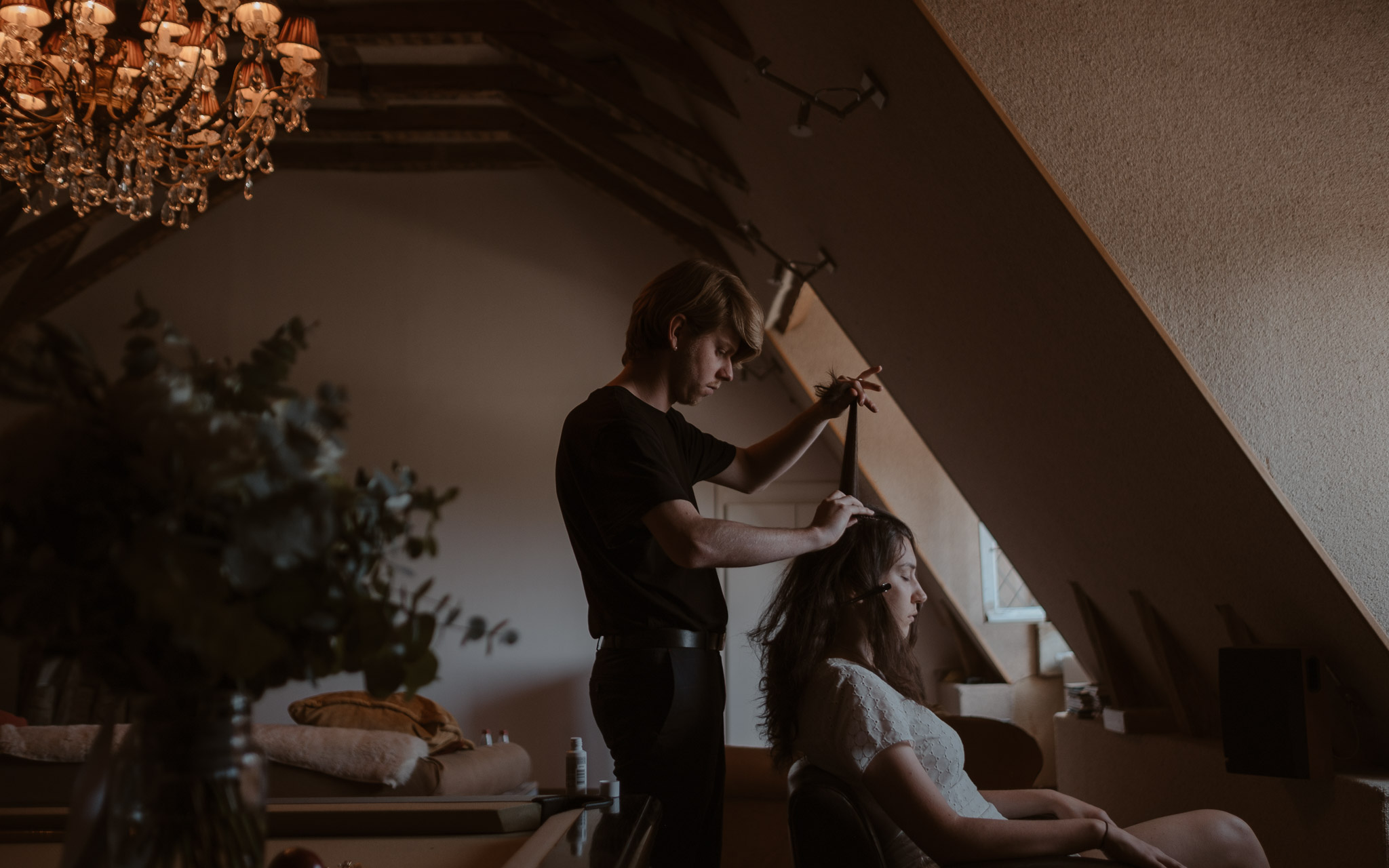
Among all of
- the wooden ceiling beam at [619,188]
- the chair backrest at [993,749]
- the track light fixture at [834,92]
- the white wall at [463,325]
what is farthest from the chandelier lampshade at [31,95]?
the white wall at [463,325]

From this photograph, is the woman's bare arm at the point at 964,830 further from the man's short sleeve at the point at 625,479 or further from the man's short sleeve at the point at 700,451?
the man's short sleeve at the point at 700,451

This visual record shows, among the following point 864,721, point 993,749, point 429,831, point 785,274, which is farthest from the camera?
point 785,274

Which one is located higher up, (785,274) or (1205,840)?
(785,274)

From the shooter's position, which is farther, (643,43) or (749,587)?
(749,587)

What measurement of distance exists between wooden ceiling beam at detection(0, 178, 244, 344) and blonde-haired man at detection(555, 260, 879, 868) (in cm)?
577

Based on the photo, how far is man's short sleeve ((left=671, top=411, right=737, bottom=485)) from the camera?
2.06 m

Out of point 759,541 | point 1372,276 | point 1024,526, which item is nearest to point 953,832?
point 759,541

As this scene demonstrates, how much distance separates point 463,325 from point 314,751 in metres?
4.62

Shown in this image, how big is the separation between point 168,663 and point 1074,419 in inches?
87.9

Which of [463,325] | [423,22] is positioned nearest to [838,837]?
[423,22]

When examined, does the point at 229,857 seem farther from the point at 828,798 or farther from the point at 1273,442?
the point at 1273,442

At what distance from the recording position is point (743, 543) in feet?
5.52

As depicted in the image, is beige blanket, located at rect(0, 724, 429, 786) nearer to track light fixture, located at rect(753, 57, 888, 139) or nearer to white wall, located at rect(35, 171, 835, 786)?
track light fixture, located at rect(753, 57, 888, 139)

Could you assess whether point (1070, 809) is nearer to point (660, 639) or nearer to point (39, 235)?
point (660, 639)
